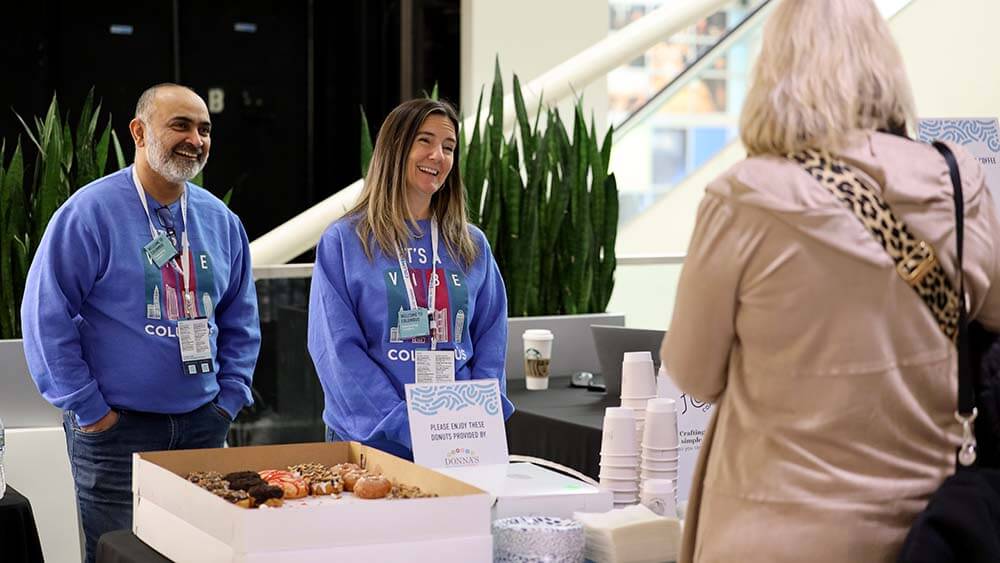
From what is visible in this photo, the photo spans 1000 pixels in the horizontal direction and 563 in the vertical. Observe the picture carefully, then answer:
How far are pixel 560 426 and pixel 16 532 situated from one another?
1.42 meters

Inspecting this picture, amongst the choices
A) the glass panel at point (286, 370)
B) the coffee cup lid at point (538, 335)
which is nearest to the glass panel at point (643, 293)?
the coffee cup lid at point (538, 335)

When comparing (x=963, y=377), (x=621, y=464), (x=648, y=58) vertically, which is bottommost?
(x=621, y=464)

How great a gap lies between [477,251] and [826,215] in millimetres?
1407

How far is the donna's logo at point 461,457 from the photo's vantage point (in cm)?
228

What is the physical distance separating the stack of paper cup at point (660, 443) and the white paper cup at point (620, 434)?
28mm

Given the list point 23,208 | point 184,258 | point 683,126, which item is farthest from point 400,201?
point 683,126

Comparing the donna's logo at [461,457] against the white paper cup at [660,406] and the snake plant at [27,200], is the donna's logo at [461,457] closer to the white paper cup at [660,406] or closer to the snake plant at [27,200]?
the white paper cup at [660,406]

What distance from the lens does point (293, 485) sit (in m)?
1.94

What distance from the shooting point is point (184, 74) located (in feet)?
26.1

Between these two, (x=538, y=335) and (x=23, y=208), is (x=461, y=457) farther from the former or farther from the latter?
(x=23, y=208)

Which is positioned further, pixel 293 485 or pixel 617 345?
pixel 617 345

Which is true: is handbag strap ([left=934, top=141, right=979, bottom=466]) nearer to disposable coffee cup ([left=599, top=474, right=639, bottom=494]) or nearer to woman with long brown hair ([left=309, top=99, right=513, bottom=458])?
disposable coffee cup ([left=599, top=474, right=639, bottom=494])

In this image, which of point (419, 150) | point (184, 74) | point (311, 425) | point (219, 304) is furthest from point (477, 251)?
point (184, 74)

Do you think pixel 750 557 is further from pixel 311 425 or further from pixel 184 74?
pixel 184 74
